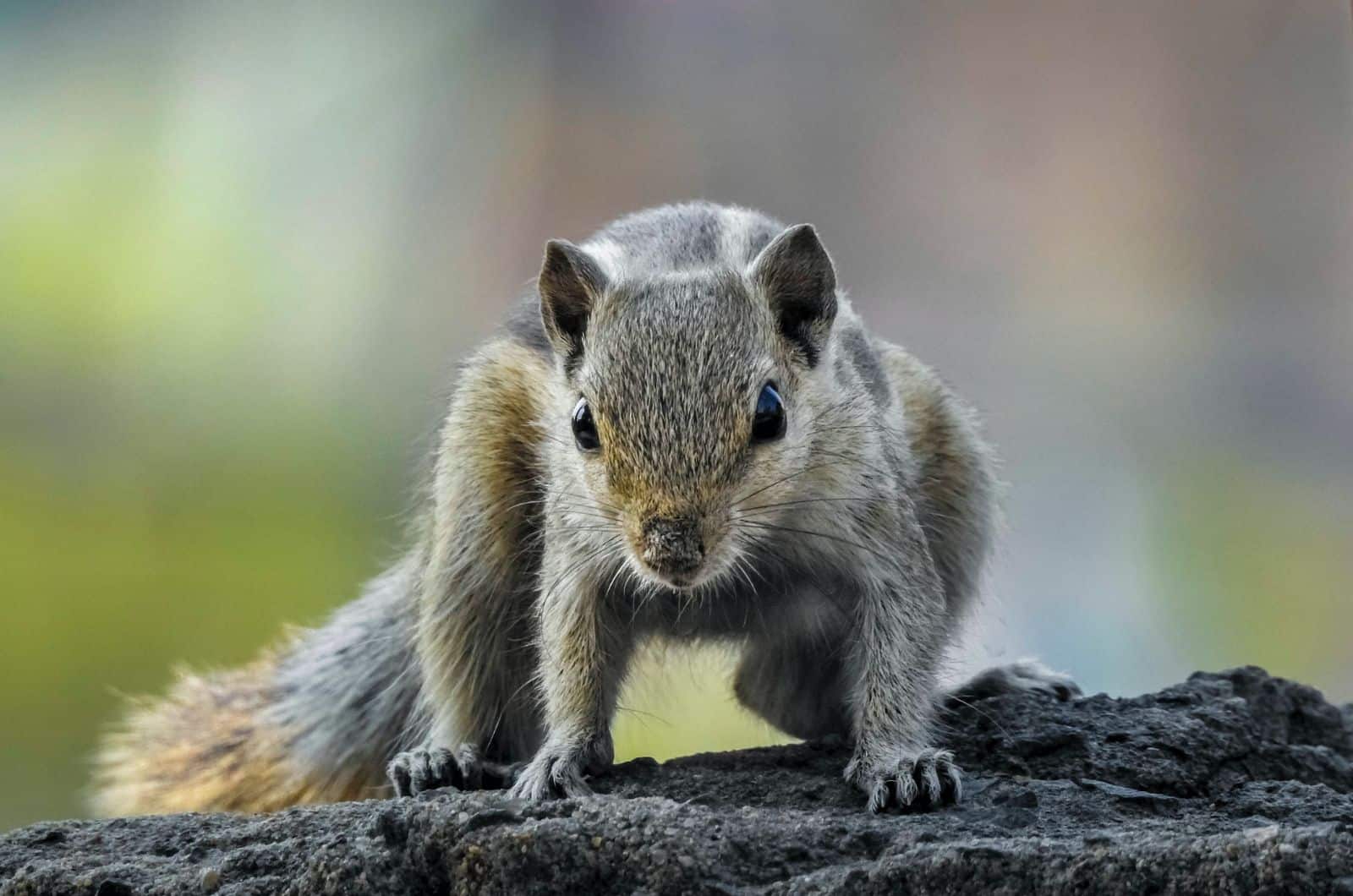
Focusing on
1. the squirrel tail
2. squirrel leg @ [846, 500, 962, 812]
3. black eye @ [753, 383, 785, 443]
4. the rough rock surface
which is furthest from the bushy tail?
black eye @ [753, 383, 785, 443]

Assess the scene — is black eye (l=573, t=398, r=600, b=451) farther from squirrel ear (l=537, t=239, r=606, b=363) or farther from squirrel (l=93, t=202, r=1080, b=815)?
squirrel ear (l=537, t=239, r=606, b=363)

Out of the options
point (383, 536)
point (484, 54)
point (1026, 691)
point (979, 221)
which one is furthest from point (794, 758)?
point (484, 54)

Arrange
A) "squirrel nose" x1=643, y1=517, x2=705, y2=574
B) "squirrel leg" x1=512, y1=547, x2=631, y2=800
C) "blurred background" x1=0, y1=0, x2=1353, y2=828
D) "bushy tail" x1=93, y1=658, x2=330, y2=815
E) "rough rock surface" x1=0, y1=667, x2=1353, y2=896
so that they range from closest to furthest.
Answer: "rough rock surface" x1=0, y1=667, x2=1353, y2=896 < "squirrel nose" x1=643, y1=517, x2=705, y2=574 < "squirrel leg" x1=512, y1=547, x2=631, y2=800 < "bushy tail" x1=93, y1=658, x2=330, y2=815 < "blurred background" x1=0, y1=0, x2=1353, y2=828

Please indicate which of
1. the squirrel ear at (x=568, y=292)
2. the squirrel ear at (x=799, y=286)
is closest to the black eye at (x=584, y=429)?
the squirrel ear at (x=568, y=292)

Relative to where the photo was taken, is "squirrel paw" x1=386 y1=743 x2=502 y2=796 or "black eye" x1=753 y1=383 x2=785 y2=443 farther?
"squirrel paw" x1=386 y1=743 x2=502 y2=796

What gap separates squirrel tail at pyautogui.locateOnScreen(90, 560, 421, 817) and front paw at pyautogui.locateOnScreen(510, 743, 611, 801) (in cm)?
75

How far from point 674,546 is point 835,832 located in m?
0.50

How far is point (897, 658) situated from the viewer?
2824mm

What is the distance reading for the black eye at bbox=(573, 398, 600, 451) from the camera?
2701 millimetres

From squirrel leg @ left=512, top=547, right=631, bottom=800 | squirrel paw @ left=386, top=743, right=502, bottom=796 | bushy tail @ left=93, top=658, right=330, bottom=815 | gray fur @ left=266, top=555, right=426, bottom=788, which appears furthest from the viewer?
bushy tail @ left=93, top=658, right=330, bottom=815

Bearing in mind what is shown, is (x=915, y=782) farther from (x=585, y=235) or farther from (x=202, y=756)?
(x=585, y=235)

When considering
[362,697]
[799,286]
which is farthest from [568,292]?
[362,697]

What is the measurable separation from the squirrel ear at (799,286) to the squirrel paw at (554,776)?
81 centimetres

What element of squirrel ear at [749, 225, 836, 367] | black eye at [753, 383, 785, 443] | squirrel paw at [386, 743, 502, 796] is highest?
squirrel ear at [749, 225, 836, 367]
